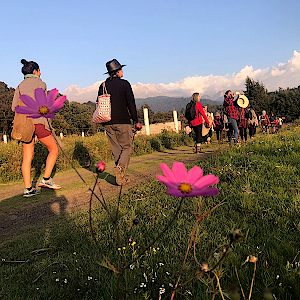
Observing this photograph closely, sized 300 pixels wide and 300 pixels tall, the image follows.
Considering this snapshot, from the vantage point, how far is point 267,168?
4594mm

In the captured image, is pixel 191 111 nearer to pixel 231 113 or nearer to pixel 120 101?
pixel 231 113

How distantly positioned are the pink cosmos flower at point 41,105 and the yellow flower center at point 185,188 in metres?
0.51

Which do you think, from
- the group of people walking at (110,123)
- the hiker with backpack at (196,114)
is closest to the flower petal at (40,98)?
the group of people walking at (110,123)

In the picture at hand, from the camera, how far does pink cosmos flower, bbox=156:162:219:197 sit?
3.09ft

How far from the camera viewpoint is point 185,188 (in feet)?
3.16

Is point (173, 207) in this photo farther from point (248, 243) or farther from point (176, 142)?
point (176, 142)

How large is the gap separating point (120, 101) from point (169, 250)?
3.67 m

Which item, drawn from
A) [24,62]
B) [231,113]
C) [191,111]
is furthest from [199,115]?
[24,62]

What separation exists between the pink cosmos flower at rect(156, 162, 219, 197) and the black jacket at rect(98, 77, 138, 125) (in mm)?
4639

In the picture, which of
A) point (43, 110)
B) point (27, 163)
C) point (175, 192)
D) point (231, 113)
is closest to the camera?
point (175, 192)

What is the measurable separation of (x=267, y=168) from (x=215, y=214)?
71.4 inches

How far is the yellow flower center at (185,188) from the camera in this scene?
95 centimetres

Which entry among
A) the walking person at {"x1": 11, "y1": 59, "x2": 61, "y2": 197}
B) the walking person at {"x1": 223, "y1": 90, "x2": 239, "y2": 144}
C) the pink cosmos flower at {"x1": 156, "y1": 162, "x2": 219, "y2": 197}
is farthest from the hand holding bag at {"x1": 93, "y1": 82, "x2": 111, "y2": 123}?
the walking person at {"x1": 223, "y1": 90, "x2": 239, "y2": 144}

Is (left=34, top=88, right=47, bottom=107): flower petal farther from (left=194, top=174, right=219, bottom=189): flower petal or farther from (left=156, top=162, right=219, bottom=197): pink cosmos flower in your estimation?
(left=194, top=174, right=219, bottom=189): flower petal
